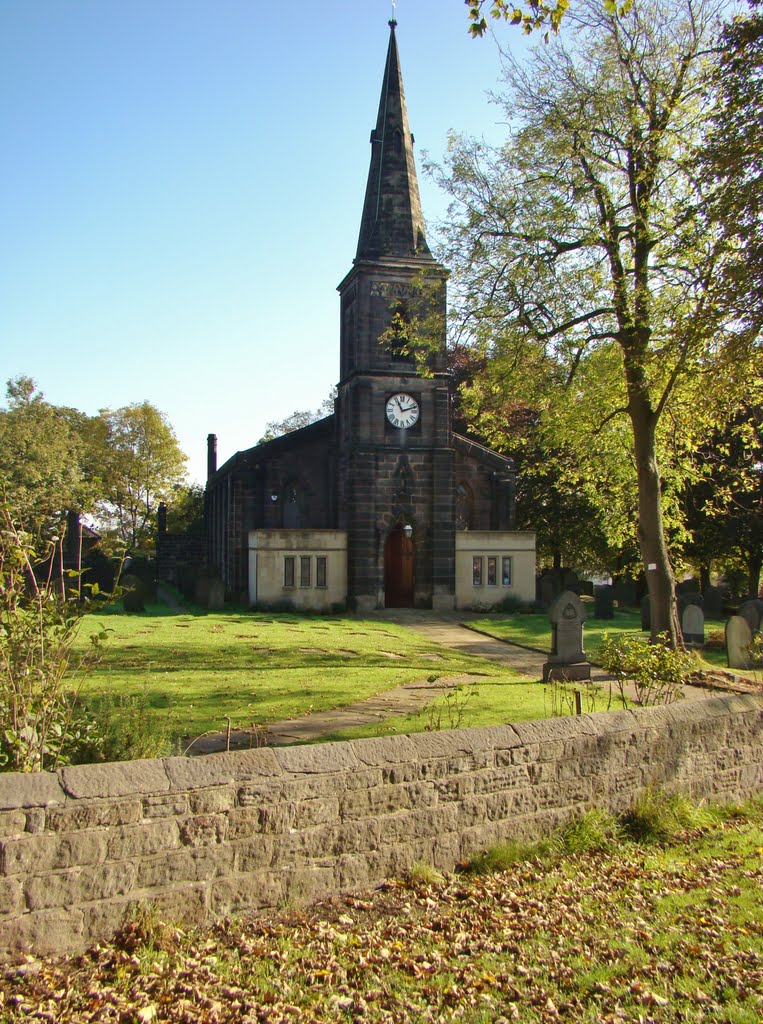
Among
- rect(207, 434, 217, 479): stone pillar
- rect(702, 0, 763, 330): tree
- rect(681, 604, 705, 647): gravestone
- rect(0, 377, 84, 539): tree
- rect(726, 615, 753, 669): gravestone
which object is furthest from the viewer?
rect(207, 434, 217, 479): stone pillar

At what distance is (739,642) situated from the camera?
57.7 ft

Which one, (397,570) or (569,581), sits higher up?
(397,570)

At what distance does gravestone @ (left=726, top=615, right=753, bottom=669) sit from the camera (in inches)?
688

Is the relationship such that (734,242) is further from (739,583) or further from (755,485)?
(739,583)

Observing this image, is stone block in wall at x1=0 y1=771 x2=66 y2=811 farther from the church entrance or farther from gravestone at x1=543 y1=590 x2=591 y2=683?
the church entrance

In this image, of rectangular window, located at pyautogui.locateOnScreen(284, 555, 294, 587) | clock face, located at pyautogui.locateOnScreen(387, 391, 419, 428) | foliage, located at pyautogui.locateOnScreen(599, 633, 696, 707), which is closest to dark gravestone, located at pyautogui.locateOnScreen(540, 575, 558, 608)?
clock face, located at pyautogui.locateOnScreen(387, 391, 419, 428)

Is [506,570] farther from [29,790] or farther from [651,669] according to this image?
[29,790]

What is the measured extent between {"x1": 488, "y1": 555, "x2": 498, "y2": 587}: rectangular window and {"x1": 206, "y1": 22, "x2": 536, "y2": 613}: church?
0.12 ft

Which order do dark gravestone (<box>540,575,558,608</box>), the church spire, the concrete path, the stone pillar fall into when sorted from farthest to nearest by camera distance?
1. the stone pillar
2. dark gravestone (<box>540,575,558,608</box>)
3. the church spire
4. the concrete path

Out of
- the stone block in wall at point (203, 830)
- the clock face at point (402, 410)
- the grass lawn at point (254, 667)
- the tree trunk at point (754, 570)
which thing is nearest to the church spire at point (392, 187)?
the clock face at point (402, 410)

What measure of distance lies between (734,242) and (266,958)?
12.9m

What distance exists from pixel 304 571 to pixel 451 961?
2503 centimetres

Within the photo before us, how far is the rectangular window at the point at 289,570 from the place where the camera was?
3014 cm

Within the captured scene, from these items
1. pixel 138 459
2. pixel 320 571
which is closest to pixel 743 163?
pixel 320 571
